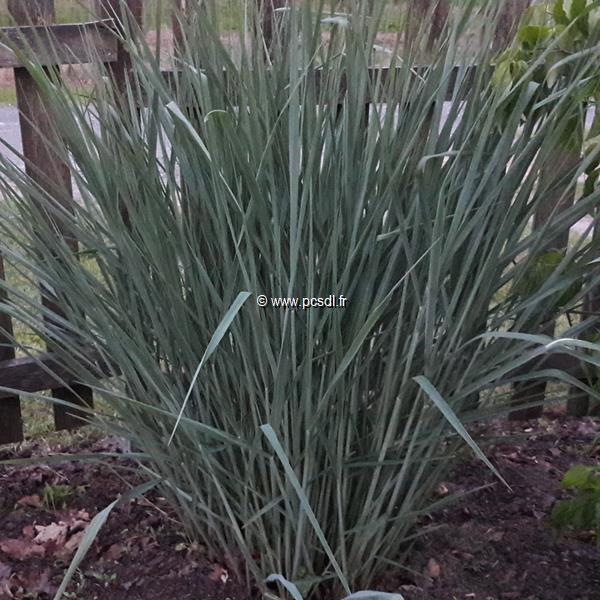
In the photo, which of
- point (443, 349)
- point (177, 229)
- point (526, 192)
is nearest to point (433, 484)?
point (443, 349)

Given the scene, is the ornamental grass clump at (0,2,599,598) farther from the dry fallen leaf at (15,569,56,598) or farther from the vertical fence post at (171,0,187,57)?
the dry fallen leaf at (15,569,56,598)

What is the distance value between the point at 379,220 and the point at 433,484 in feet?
1.77

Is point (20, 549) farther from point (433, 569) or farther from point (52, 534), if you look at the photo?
point (433, 569)

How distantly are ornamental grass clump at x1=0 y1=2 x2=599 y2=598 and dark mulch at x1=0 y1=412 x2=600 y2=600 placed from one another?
14cm

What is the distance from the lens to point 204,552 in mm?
1623

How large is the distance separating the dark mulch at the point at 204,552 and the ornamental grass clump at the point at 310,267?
0.14m

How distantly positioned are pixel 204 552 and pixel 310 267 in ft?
2.31

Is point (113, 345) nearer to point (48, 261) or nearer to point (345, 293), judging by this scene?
point (48, 261)

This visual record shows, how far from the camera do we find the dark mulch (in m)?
1.55

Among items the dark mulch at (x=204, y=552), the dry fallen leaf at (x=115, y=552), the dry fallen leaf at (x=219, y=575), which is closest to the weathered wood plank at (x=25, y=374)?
the dark mulch at (x=204, y=552)

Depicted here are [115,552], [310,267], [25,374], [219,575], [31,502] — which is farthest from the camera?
[25,374]

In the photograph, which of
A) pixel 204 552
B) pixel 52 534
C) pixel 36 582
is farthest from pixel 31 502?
pixel 204 552

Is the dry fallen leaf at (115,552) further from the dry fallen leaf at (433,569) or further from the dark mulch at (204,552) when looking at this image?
the dry fallen leaf at (433,569)

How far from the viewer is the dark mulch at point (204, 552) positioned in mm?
1551
